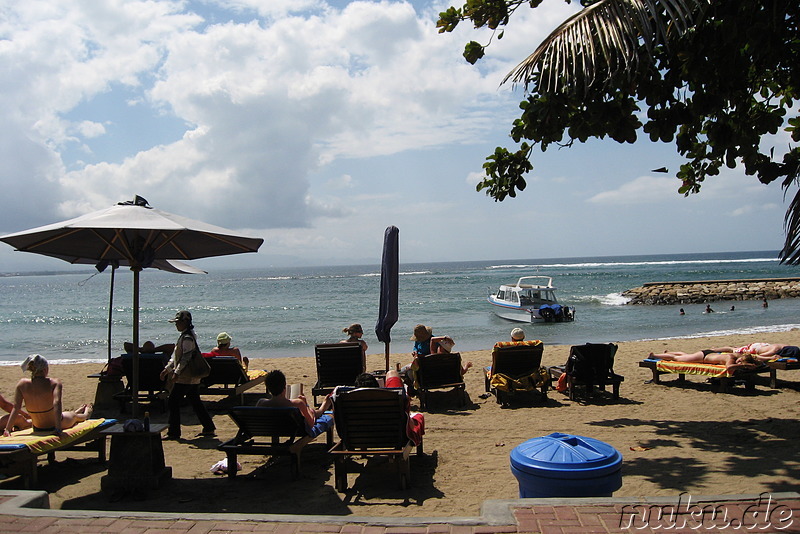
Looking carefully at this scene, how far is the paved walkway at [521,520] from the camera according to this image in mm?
3473

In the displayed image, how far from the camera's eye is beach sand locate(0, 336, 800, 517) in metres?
4.71

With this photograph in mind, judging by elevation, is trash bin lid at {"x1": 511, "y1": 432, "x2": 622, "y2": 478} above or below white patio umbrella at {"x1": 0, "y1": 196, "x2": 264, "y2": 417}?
below

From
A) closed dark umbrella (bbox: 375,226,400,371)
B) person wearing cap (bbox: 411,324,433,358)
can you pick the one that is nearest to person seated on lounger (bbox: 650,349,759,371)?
person wearing cap (bbox: 411,324,433,358)

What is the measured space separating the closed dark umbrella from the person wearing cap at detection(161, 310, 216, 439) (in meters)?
2.72

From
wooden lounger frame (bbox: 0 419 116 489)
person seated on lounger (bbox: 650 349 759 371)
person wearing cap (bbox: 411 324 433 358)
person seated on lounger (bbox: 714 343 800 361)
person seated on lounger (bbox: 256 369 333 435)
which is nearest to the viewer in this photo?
wooden lounger frame (bbox: 0 419 116 489)

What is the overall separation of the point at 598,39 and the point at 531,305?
1015 inches

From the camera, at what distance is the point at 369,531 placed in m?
3.60

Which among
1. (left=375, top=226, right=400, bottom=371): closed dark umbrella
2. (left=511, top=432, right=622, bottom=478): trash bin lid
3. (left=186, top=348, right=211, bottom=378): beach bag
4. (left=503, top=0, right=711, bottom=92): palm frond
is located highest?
(left=503, top=0, right=711, bottom=92): palm frond

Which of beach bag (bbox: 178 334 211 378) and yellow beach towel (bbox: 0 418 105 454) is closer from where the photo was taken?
yellow beach towel (bbox: 0 418 105 454)

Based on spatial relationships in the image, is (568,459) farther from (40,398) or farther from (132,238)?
(132,238)

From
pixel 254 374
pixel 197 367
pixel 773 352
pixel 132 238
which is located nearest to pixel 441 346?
pixel 254 374

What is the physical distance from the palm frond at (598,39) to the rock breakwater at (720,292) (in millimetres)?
37303

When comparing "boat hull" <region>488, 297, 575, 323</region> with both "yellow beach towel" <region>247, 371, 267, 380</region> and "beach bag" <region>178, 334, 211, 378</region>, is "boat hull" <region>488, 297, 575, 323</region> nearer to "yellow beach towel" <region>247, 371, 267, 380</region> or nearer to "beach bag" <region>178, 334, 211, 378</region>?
"yellow beach towel" <region>247, 371, 267, 380</region>

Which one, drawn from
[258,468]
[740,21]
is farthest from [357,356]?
[740,21]
